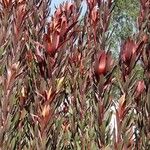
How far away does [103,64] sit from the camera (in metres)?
1.85

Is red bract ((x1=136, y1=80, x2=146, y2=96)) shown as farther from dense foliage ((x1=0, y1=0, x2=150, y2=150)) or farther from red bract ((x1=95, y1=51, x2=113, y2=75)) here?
red bract ((x1=95, y1=51, x2=113, y2=75))

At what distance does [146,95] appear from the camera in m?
2.28

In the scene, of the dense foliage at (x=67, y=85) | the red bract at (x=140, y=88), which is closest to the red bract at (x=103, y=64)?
the dense foliage at (x=67, y=85)

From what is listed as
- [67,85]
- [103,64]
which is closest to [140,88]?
[67,85]

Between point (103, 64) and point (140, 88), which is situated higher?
point (103, 64)

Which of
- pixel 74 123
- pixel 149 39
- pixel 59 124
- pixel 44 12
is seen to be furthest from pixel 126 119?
pixel 44 12

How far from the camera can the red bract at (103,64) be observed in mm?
1839

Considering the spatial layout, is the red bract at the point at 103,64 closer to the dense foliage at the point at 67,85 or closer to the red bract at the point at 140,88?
the dense foliage at the point at 67,85

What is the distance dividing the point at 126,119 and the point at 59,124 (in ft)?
1.00

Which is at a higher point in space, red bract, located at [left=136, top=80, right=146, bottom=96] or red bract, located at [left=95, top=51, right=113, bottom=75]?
red bract, located at [left=95, top=51, right=113, bottom=75]

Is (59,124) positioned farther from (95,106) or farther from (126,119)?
(126,119)

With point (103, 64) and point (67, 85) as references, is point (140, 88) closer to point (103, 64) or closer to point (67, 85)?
point (67, 85)

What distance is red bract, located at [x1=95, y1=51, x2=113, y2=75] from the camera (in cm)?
184

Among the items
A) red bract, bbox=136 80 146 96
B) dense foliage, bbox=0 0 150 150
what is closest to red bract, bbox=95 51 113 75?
dense foliage, bbox=0 0 150 150
